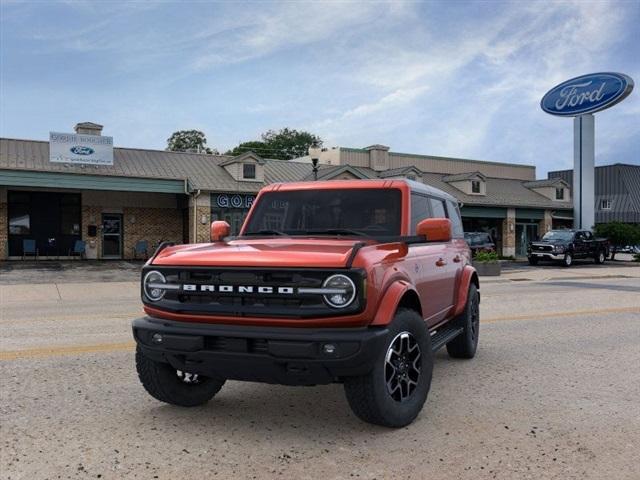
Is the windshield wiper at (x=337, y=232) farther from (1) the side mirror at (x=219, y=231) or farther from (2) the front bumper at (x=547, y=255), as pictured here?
(2) the front bumper at (x=547, y=255)

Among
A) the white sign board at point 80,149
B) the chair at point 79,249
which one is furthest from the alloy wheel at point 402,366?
the chair at point 79,249

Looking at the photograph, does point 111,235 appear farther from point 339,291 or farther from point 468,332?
point 339,291

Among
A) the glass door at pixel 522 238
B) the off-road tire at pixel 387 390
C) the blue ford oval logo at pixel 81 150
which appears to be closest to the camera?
the off-road tire at pixel 387 390

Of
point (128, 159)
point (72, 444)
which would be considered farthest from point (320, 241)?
point (128, 159)

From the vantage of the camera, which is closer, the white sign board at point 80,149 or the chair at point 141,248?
the white sign board at point 80,149

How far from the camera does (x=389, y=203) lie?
535 centimetres

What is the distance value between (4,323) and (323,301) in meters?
7.64

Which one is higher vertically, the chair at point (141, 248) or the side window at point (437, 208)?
the side window at point (437, 208)

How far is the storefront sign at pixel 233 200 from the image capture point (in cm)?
2973

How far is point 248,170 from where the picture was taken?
103 feet

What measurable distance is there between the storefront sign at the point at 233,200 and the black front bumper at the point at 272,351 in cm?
2599

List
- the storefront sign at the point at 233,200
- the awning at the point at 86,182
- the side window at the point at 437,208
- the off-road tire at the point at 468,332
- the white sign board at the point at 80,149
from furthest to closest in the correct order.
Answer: the storefront sign at the point at 233,200, the white sign board at the point at 80,149, the awning at the point at 86,182, the off-road tire at the point at 468,332, the side window at the point at 437,208

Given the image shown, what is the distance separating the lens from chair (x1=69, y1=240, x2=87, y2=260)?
28.7 m

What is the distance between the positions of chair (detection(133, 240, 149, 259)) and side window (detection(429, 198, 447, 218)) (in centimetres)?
2555
